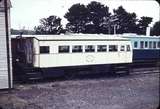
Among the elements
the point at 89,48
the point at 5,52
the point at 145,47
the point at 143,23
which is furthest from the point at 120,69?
the point at 143,23

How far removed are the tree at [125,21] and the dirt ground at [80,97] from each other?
2524cm

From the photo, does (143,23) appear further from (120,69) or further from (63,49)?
(63,49)

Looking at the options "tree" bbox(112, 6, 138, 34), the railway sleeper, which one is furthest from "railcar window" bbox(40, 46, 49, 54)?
"tree" bbox(112, 6, 138, 34)

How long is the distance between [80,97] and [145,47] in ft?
44.5

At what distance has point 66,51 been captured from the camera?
1738cm

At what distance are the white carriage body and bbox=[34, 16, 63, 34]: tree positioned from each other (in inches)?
614

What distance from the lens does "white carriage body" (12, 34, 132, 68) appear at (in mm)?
16578

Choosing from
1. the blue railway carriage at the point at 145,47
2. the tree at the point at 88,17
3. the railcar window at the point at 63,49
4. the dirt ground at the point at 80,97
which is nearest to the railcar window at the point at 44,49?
the railcar window at the point at 63,49

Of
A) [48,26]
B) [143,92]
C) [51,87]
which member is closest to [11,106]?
[51,87]

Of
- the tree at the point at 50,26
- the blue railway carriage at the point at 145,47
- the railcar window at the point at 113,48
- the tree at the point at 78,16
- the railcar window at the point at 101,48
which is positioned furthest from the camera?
the tree at the point at 78,16

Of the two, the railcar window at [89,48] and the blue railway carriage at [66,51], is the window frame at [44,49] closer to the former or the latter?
the blue railway carriage at [66,51]

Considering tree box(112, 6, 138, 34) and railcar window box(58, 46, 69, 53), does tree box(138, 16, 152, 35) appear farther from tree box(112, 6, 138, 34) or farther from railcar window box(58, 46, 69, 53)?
railcar window box(58, 46, 69, 53)

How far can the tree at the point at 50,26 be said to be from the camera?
34.5 m

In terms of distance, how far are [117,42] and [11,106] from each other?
11.4m
